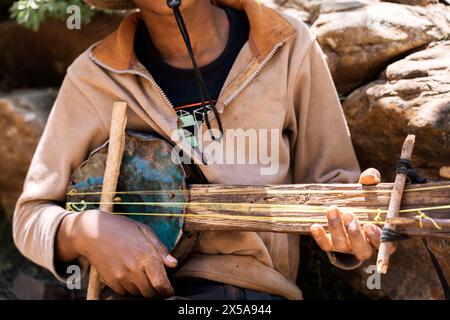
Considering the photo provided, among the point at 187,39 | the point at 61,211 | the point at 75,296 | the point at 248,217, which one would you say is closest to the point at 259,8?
the point at 187,39

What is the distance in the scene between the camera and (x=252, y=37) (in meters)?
2.66

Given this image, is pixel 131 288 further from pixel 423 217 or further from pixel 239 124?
pixel 423 217

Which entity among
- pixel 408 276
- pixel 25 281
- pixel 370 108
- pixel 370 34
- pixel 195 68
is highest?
pixel 195 68

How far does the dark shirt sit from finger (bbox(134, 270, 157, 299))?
21.2 inches

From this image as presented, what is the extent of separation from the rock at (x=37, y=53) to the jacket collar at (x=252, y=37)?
45.9 inches

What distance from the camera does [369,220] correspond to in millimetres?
2135

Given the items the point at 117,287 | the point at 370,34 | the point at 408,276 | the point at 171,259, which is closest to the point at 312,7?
the point at 370,34

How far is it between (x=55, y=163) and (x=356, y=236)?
4.02 feet

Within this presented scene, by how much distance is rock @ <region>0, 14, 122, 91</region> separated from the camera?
3.97m

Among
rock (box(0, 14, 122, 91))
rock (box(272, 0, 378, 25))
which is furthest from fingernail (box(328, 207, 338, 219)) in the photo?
rock (box(0, 14, 122, 91))

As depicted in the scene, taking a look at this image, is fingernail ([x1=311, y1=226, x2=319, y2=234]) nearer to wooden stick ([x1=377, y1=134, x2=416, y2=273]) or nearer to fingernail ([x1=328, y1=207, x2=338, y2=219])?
fingernail ([x1=328, y1=207, x2=338, y2=219])

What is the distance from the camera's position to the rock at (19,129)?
3676mm

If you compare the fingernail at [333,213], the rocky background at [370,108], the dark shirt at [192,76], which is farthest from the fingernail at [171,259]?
the rocky background at [370,108]
